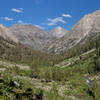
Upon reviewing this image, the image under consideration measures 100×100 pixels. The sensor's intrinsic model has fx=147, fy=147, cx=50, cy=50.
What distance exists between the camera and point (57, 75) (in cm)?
11350

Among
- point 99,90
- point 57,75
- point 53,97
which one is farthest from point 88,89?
point 57,75

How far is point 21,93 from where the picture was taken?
4031 cm

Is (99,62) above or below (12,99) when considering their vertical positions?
above

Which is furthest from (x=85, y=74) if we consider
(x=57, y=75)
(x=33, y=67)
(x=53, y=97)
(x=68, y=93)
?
(x=53, y=97)

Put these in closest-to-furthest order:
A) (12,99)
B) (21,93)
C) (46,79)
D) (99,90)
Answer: (12,99) < (21,93) < (99,90) < (46,79)

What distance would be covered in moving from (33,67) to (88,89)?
6543 centimetres

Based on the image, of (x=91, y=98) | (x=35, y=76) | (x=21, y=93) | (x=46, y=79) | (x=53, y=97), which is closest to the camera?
(x=21, y=93)

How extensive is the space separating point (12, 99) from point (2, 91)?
3324 millimetres

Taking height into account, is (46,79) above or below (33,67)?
below

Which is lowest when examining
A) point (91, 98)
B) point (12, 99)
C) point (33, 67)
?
point (91, 98)

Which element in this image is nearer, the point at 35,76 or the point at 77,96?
the point at 77,96

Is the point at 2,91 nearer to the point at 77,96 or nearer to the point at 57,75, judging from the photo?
the point at 77,96

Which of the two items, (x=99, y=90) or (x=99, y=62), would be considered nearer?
(x=99, y=90)

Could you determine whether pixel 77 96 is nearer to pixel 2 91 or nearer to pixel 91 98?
pixel 91 98
